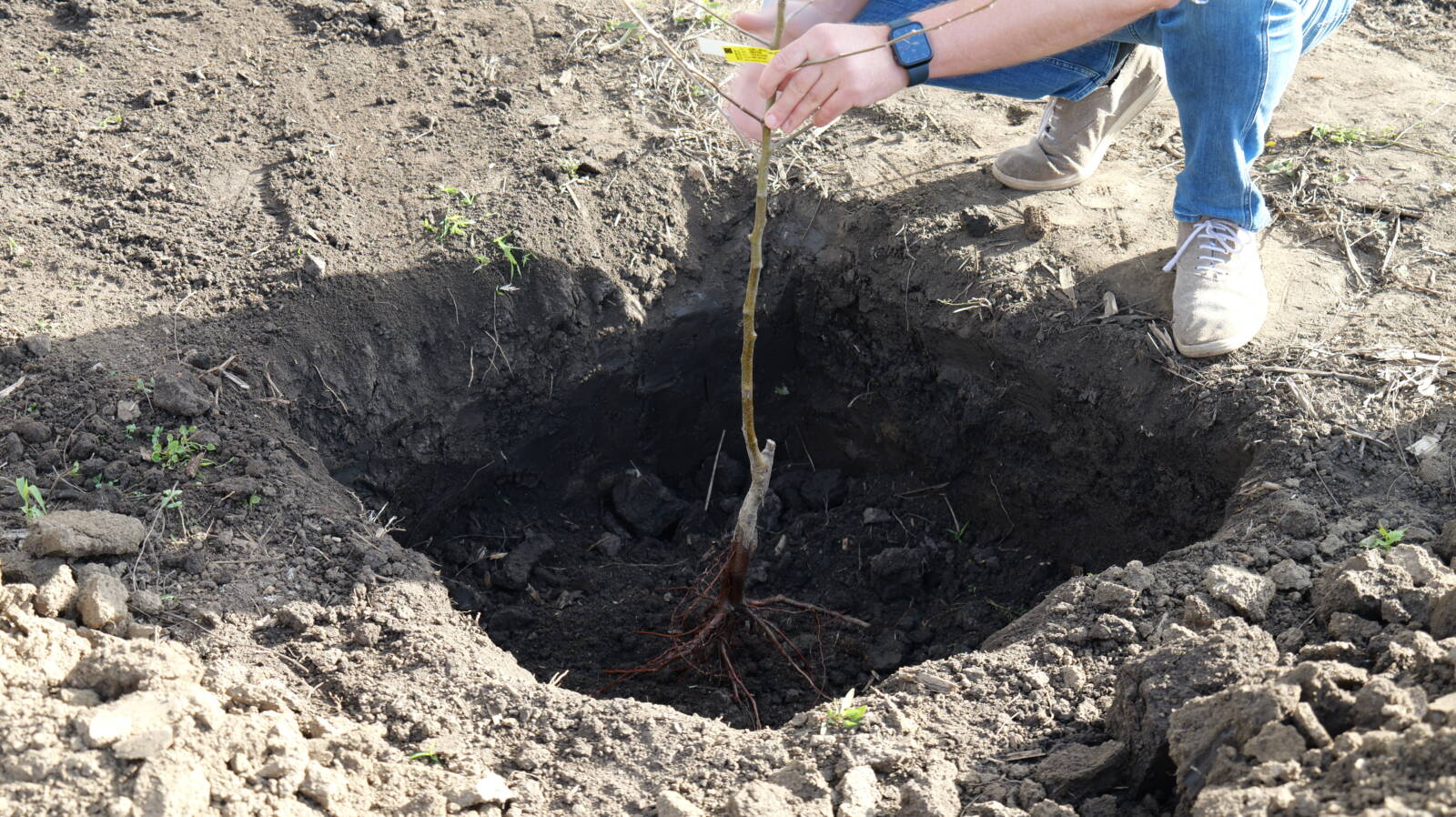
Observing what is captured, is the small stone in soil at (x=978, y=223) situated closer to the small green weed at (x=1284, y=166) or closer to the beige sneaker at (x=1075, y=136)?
the beige sneaker at (x=1075, y=136)

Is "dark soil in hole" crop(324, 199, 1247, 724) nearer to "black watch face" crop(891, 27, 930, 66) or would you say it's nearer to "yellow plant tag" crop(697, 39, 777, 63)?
"black watch face" crop(891, 27, 930, 66)

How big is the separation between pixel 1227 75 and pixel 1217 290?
1.71ft

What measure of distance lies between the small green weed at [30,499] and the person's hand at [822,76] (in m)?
1.74

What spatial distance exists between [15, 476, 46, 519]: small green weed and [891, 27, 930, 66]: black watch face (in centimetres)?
204

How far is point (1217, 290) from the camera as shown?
2.76m

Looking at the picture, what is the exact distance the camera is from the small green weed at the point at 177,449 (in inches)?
99.9

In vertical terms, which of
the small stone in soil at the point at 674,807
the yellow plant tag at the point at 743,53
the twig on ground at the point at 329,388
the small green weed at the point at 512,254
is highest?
the yellow plant tag at the point at 743,53

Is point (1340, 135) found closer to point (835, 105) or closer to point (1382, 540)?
point (1382, 540)

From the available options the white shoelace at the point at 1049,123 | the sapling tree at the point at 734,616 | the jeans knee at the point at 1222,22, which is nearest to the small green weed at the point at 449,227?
the sapling tree at the point at 734,616

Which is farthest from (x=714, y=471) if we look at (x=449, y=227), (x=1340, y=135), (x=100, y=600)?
(x=1340, y=135)

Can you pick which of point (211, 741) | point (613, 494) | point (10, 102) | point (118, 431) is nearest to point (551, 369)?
point (613, 494)

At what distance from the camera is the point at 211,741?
6.01 feet

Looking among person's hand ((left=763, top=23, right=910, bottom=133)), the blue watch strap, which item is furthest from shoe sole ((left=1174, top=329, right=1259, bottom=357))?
person's hand ((left=763, top=23, right=910, bottom=133))

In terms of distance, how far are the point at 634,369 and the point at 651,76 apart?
3.63ft
